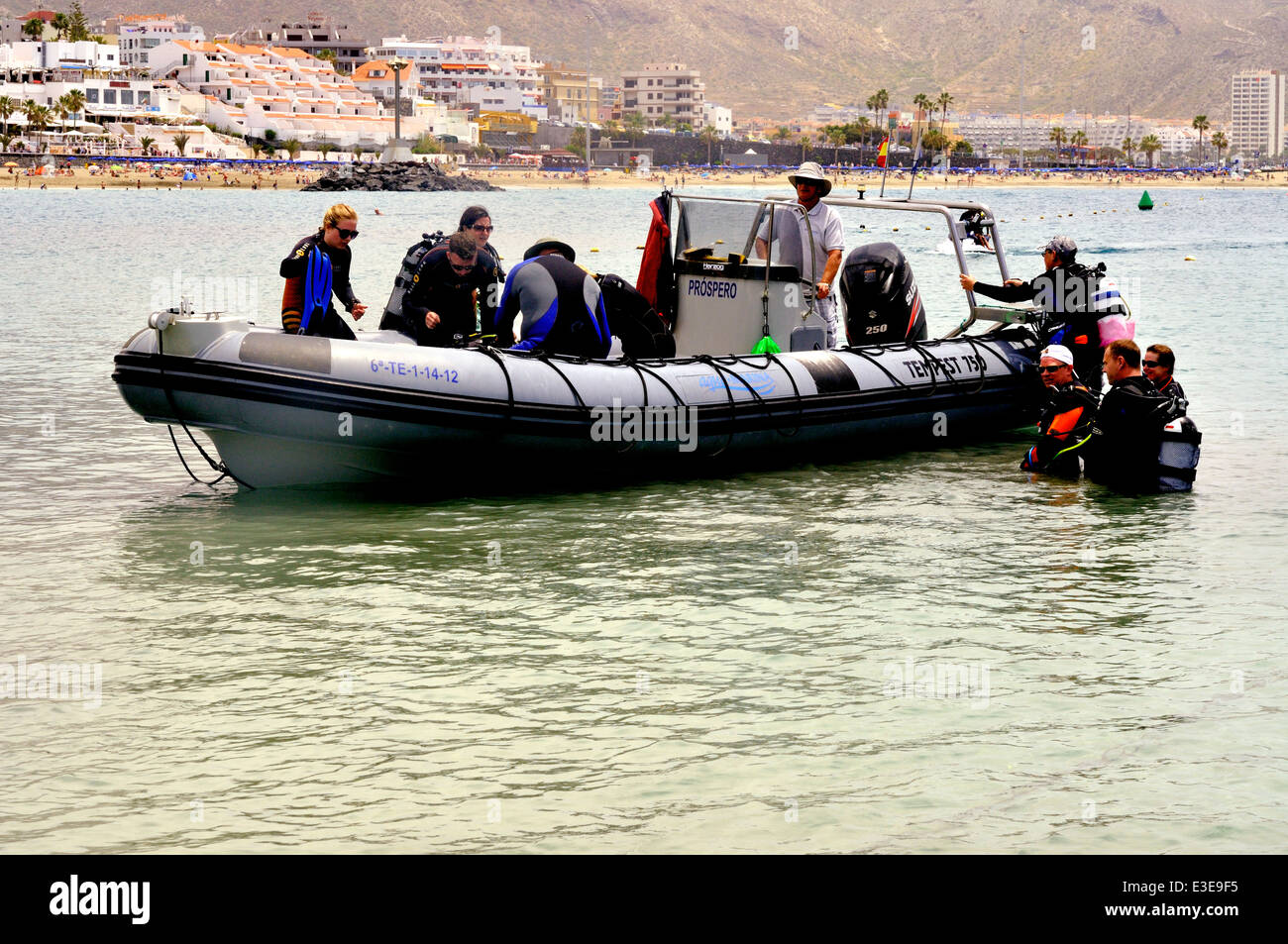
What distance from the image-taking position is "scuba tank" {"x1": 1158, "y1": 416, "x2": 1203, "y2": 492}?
9219 millimetres

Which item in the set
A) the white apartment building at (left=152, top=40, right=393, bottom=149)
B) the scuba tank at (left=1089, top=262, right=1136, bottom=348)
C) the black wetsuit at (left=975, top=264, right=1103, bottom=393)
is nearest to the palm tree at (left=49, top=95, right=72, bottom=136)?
the white apartment building at (left=152, top=40, right=393, bottom=149)

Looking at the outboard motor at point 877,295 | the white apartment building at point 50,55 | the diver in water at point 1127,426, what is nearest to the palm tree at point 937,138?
the outboard motor at point 877,295

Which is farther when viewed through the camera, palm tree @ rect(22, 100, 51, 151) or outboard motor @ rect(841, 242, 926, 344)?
palm tree @ rect(22, 100, 51, 151)

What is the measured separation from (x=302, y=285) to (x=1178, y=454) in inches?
217

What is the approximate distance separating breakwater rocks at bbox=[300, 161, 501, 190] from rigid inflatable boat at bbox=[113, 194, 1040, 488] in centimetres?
9949

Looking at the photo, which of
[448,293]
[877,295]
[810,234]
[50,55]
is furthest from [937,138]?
[50,55]

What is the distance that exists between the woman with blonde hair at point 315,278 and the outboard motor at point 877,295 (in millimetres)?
3944

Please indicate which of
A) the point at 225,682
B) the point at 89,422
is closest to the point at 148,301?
the point at 89,422

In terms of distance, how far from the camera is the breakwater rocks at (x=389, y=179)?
10719cm

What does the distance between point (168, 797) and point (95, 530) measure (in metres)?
3.94

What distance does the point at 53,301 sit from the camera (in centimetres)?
2323

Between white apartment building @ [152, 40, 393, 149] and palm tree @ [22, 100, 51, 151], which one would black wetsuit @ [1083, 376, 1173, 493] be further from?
white apartment building @ [152, 40, 393, 149]
